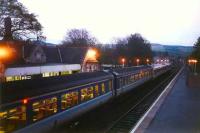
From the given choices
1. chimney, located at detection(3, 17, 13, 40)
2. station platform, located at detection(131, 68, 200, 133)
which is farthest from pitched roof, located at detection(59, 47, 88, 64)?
station platform, located at detection(131, 68, 200, 133)

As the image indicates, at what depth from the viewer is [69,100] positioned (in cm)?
1612

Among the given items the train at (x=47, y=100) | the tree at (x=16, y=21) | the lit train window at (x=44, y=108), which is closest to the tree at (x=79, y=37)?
the tree at (x=16, y=21)

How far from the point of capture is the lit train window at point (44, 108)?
13.0 meters

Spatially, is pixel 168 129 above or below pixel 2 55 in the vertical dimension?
below

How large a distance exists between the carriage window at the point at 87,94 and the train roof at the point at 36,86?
1.34 feet

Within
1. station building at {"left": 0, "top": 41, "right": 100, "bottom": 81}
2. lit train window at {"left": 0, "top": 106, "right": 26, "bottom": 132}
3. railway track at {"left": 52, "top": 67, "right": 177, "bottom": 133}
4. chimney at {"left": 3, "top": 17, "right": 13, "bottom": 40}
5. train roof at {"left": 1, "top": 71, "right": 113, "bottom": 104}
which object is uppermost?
chimney at {"left": 3, "top": 17, "right": 13, "bottom": 40}

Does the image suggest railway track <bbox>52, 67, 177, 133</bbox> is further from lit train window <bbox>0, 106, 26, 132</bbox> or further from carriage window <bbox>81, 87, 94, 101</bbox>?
lit train window <bbox>0, 106, 26, 132</bbox>

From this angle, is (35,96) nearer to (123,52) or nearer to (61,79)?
(61,79)

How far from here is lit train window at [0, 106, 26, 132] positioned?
10883 mm

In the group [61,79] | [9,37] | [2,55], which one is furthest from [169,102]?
[9,37]

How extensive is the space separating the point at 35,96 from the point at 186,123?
27.5 ft

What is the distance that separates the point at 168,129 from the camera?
16641 mm

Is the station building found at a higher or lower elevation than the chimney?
lower

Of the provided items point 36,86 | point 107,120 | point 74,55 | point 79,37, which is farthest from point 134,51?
point 36,86
